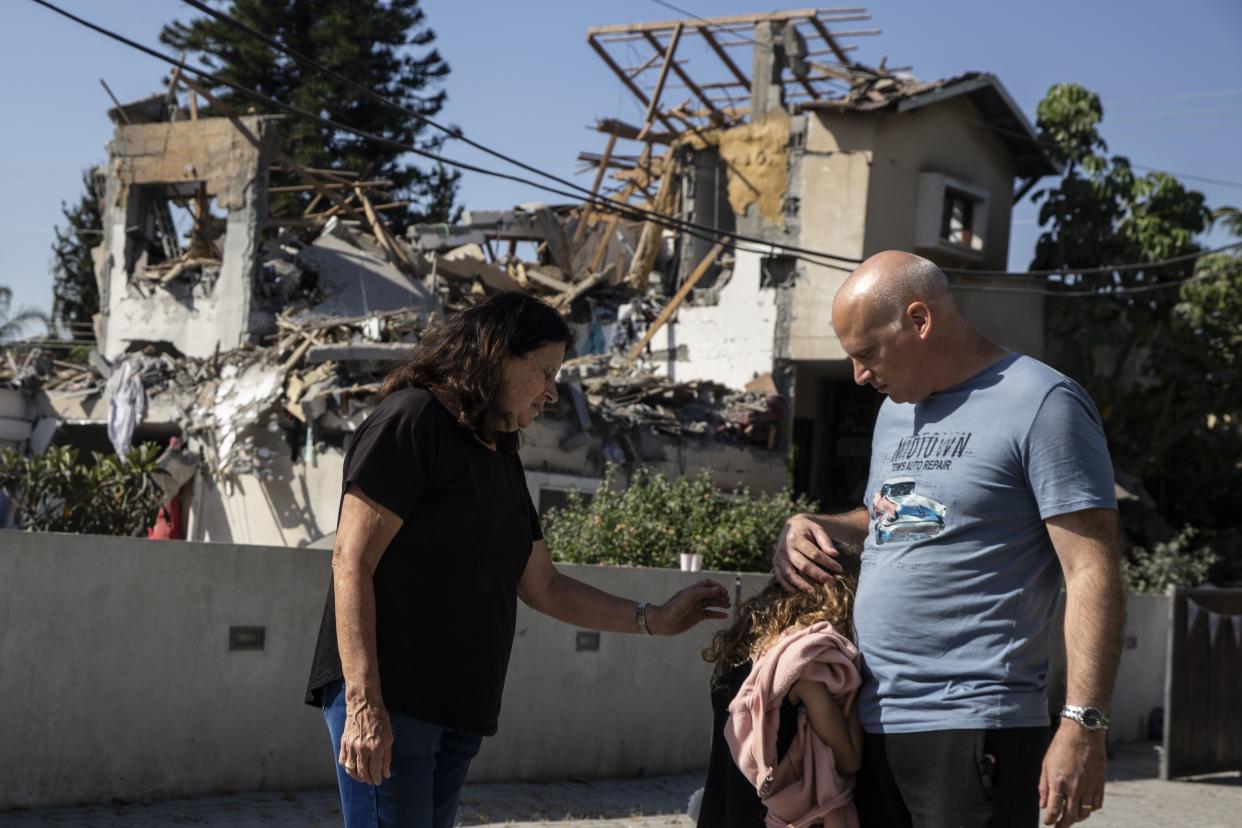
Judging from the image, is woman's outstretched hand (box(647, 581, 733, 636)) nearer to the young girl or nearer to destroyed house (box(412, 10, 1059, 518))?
the young girl

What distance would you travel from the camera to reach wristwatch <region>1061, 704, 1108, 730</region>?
3010 millimetres

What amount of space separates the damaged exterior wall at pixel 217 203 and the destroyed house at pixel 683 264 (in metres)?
0.04

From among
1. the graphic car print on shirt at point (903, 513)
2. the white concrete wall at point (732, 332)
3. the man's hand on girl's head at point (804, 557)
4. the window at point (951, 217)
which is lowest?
the man's hand on girl's head at point (804, 557)

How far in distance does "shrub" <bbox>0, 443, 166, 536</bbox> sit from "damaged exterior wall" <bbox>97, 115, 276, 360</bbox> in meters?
5.30

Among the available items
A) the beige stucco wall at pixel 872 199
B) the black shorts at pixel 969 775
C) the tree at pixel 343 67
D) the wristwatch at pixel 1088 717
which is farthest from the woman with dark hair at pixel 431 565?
the tree at pixel 343 67

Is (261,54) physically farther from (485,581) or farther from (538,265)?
(485,581)

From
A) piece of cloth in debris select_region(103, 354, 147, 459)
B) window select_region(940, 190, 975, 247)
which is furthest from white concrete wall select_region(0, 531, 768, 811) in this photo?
window select_region(940, 190, 975, 247)

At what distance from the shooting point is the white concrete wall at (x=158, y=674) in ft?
21.9

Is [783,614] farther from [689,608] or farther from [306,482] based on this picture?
[306,482]

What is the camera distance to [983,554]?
3.17 meters

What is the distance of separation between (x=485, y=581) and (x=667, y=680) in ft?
21.3

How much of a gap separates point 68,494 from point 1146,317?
1625 centimetres

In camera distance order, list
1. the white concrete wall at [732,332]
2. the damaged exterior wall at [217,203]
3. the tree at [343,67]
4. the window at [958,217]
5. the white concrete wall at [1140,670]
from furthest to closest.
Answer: the tree at [343,67] → the window at [958,217] → the white concrete wall at [732,332] → the damaged exterior wall at [217,203] → the white concrete wall at [1140,670]

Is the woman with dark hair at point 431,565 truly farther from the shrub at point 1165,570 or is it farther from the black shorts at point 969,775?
the shrub at point 1165,570
